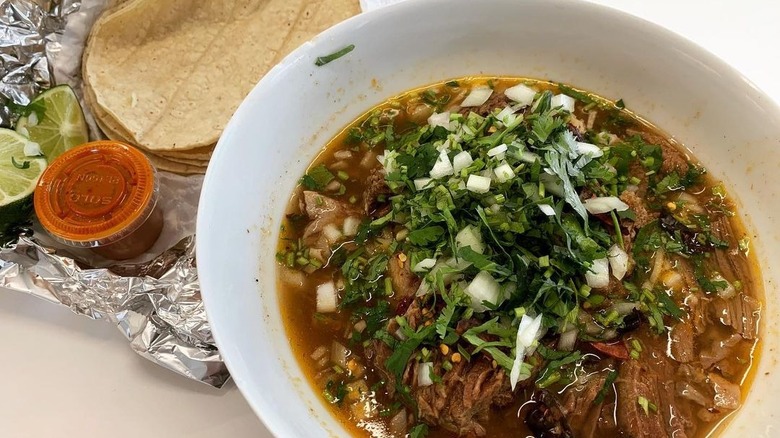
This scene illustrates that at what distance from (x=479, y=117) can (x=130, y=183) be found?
5.61 ft

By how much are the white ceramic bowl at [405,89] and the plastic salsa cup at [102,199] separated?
0.79 meters

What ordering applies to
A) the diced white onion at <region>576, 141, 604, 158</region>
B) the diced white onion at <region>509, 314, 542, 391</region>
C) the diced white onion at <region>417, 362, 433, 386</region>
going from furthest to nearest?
1. the diced white onion at <region>576, 141, 604, 158</region>
2. the diced white onion at <region>417, 362, 433, 386</region>
3. the diced white onion at <region>509, 314, 542, 391</region>

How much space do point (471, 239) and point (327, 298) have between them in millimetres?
658

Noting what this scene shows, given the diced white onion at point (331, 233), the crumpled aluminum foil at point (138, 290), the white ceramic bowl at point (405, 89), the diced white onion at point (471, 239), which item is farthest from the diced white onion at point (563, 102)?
the crumpled aluminum foil at point (138, 290)

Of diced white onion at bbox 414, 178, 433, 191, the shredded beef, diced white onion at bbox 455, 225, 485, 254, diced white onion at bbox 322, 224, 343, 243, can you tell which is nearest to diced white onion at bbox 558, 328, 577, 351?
diced white onion at bbox 455, 225, 485, 254

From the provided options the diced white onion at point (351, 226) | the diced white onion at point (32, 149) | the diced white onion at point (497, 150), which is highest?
the diced white onion at point (497, 150)

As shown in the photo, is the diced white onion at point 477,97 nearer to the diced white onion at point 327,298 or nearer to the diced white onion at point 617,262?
the diced white onion at point 617,262

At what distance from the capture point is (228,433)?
2.33 metres

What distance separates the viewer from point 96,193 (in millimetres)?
2795

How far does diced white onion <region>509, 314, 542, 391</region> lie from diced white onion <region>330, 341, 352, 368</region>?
2.11 ft

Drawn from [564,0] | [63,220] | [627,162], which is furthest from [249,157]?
[627,162]

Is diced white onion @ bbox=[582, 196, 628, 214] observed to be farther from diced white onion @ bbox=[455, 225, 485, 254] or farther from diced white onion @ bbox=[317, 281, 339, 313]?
diced white onion @ bbox=[317, 281, 339, 313]

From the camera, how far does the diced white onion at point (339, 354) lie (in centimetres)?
220

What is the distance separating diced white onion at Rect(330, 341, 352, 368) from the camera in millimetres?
2197
